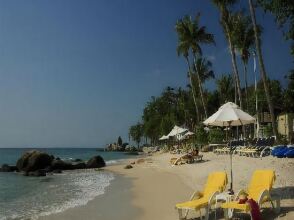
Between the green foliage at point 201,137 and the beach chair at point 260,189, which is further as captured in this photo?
the green foliage at point 201,137

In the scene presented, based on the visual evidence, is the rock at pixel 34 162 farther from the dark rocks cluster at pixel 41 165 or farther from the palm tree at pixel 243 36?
the palm tree at pixel 243 36

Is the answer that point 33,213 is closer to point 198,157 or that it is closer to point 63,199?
point 63,199

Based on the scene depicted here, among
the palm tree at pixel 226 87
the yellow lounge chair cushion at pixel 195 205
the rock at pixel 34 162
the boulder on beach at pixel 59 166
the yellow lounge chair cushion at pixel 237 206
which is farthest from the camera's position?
Result: the palm tree at pixel 226 87

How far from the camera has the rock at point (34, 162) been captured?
37.5m

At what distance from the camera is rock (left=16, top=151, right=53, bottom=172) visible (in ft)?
123

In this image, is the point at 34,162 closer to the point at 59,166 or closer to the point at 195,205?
the point at 59,166

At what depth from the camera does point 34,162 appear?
37.6 meters

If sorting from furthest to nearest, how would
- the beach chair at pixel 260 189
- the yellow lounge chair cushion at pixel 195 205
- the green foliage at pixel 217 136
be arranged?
the green foliage at pixel 217 136, the yellow lounge chair cushion at pixel 195 205, the beach chair at pixel 260 189

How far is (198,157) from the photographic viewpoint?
81.7 ft

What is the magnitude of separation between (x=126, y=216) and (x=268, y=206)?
3.91 meters

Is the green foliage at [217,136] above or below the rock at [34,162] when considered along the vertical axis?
above

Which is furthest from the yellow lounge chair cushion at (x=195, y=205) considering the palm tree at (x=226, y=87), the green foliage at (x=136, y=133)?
the green foliage at (x=136, y=133)

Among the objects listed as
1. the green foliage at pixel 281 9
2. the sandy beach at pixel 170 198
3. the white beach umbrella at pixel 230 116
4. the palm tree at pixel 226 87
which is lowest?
the sandy beach at pixel 170 198

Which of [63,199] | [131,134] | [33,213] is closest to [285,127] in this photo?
[63,199]
